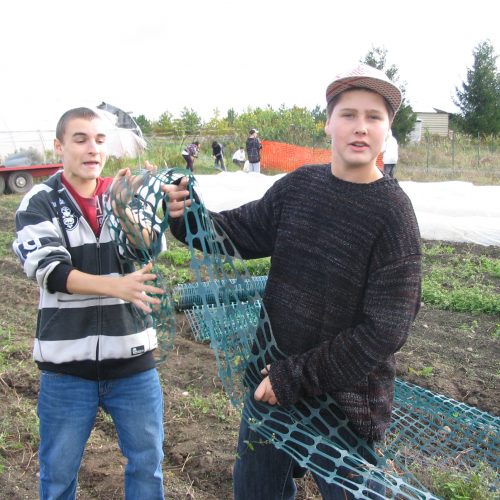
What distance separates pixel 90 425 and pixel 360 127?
1161 mm

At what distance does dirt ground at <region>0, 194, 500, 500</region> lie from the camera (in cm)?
238

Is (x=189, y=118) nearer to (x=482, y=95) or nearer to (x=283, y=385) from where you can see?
(x=482, y=95)

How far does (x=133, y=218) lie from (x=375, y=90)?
0.73m

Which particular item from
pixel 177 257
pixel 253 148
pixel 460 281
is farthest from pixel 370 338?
pixel 253 148

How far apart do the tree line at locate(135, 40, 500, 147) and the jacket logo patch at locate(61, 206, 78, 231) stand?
20354mm

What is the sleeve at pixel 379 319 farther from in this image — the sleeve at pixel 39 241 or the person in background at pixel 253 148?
the person in background at pixel 253 148

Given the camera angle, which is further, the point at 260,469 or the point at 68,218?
the point at 68,218

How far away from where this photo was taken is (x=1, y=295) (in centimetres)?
493

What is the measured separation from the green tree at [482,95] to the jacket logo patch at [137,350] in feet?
88.8

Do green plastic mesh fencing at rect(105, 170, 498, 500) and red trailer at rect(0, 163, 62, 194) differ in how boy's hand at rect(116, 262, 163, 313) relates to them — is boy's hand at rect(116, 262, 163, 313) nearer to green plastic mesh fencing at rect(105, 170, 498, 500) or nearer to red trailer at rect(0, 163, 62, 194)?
green plastic mesh fencing at rect(105, 170, 498, 500)

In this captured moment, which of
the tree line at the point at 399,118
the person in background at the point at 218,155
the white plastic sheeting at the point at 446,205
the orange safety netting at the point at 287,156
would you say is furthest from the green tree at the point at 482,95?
the white plastic sheeting at the point at 446,205

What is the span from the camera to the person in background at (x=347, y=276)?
1.31m

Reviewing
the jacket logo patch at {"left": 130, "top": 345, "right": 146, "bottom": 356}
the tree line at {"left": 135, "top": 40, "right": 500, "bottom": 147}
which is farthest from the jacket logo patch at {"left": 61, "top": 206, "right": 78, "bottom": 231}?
the tree line at {"left": 135, "top": 40, "right": 500, "bottom": 147}

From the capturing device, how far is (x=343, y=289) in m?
1.40
